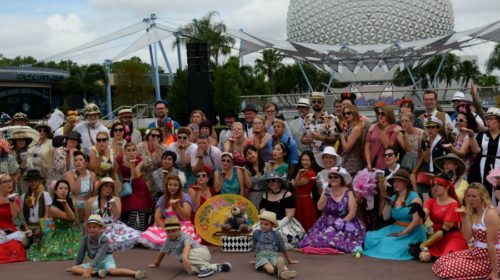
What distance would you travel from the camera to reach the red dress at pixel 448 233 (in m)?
6.66

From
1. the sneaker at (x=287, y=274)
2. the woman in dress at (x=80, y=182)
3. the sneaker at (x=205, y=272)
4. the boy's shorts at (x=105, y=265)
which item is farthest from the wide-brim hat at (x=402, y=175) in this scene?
the woman in dress at (x=80, y=182)

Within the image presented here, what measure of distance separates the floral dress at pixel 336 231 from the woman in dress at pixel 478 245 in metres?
1.37

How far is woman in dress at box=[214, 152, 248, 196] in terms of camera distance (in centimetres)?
845

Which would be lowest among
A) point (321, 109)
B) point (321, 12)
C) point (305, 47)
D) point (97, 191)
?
point (97, 191)

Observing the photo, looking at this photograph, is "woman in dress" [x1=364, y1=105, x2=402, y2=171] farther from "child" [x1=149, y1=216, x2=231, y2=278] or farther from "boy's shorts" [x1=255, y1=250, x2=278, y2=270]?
"child" [x1=149, y1=216, x2=231, y2=278]

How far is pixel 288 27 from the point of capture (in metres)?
55.0

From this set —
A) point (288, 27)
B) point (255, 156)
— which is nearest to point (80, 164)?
point (255, 156)

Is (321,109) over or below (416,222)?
over

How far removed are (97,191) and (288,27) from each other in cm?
4850

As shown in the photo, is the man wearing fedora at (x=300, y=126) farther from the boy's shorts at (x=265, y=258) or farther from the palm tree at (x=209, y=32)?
the palm tree at (x=209, y=32)

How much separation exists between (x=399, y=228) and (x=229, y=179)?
8.16 feet

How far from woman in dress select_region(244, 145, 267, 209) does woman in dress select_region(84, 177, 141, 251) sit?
5.60 ft

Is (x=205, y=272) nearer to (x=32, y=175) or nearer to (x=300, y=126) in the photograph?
(x=32, y=175)

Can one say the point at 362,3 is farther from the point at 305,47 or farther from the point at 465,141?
the point at 465,141
